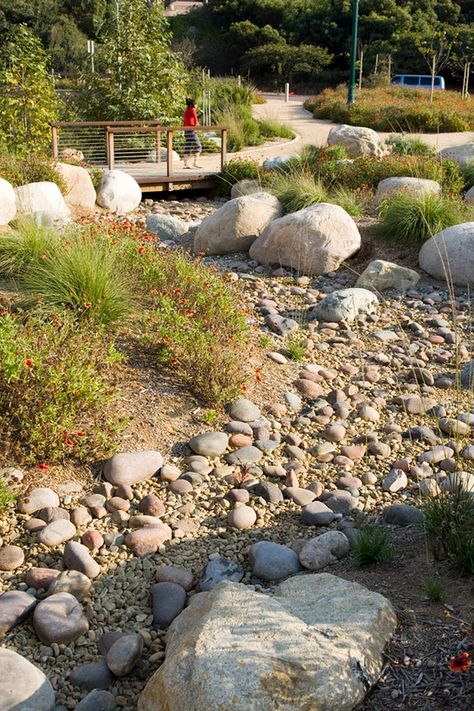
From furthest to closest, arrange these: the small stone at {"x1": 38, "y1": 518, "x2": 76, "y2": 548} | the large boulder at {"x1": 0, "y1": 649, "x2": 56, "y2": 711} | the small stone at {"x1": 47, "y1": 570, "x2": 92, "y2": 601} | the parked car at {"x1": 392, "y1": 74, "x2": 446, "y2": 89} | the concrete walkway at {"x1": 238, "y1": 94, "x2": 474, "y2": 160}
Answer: the parked car at {"x1": 392, "y1": 74, "x2": 446, "y2": 89}
the concrete walkway at {"x1": 238, "y1": 94, "x2": 474, "y2": 160}
the small stone at {"x1": 38, "y1": 518, "x2": 76, "y2": 548}
the small stone at {"x1": 47, "y1": 570, "x2": 92, "y2": 601}
the large boulder at {"x1": 0, "y1": 649, "x2": 56, "y2": 711}

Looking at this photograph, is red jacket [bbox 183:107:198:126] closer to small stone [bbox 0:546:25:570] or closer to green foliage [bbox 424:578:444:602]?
small stone [bbox 0:546:25:570]

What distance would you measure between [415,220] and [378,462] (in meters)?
4.87

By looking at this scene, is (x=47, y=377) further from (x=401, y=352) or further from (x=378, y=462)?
(x=401, y=352)

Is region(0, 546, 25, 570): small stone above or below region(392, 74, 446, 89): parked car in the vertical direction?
below

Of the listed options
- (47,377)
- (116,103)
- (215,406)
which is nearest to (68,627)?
(47,377)

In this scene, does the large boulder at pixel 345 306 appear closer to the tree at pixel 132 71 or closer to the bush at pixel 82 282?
the bush at pixel 82 282

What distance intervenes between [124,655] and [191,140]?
14.9 meters

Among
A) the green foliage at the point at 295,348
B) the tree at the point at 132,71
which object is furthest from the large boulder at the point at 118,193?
the green foliage at the point at 295,348

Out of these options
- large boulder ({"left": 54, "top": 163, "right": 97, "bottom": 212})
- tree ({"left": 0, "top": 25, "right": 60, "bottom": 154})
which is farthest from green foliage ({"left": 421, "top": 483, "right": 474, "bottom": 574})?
tree ({"left": 0, "top": 25, "right": 60, "bottom": 154})

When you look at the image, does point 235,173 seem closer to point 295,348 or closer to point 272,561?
point 295,348

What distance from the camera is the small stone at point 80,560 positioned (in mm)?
3924

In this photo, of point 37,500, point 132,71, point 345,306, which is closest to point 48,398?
point 37,500

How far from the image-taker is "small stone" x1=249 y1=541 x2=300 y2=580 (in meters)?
3.95

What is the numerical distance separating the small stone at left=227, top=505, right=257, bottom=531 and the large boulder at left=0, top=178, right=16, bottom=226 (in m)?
6.32
